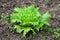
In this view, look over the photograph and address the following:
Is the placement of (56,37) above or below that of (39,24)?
below

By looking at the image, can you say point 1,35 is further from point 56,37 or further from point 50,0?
point 50,0

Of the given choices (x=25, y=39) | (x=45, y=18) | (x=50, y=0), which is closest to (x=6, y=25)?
(x=25, y=39)

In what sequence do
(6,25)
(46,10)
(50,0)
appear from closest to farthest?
(6,25) → (46,10) → (50,0)

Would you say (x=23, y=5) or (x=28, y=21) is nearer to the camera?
(x=28, y=21)

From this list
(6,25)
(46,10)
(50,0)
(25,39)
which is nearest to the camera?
(25,39)

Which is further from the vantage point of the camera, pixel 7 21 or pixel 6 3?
pixel 6 3

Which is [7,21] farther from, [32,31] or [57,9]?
[57,9]

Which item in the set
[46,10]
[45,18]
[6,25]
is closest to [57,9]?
[46,10]

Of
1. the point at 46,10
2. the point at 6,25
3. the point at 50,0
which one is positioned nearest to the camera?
the point at 6,25

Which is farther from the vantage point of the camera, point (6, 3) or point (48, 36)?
point (6, 3)
